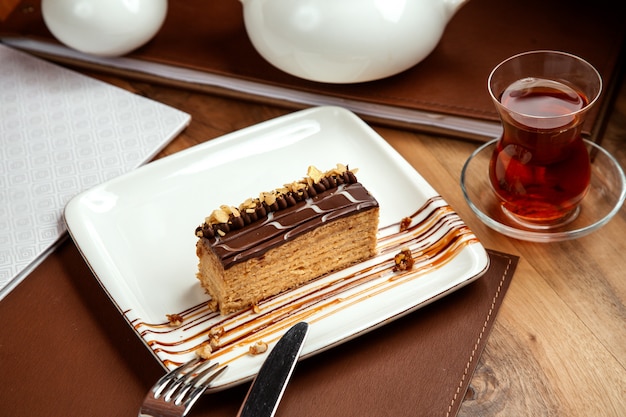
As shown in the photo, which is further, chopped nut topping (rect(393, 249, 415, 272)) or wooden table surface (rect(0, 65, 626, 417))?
chopped nut topping (rect(393, 249, 415, 272))

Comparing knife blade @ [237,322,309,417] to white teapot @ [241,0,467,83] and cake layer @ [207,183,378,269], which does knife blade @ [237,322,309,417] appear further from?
white teapot @ [241,0,467,83]

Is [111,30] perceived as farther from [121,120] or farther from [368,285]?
[368,285]

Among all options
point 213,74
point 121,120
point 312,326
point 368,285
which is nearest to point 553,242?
point 368,285

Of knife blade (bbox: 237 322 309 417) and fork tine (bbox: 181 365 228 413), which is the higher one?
fork tine (bbox: 181 365 228 413)

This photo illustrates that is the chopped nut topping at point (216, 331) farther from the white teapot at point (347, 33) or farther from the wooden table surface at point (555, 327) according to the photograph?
the white teapot at point (347, 33)

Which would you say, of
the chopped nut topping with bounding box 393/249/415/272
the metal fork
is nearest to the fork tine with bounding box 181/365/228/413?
the metal fork

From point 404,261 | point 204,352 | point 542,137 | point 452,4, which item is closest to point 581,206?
point 542,137
